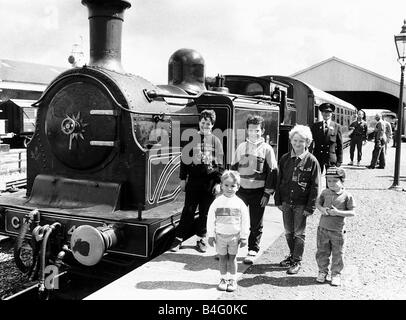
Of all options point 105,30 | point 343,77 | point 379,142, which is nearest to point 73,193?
point 105,30

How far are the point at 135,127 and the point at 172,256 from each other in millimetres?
1368

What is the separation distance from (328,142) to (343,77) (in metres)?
19.6

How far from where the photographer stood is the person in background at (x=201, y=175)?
4.25m

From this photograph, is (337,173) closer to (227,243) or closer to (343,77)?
(227,243)

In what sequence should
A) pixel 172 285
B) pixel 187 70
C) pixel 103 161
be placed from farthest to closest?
1. pixel 187 70
2. pixel 103 161
3. pixel 172 285

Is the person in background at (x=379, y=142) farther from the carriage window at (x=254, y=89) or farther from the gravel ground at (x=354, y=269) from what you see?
the carriage window at (x=254, y=89)

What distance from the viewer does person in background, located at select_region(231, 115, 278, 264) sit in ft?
13.3

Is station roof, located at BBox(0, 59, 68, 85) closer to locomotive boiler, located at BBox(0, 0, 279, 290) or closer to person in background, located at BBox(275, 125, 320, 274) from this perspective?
locomotive boiler, located at BBox(0, 0, 279, 290)

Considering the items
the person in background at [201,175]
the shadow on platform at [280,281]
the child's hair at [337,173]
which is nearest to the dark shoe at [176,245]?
the person in background at [201,175]

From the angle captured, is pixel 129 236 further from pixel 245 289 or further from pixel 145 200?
pixel 245 289

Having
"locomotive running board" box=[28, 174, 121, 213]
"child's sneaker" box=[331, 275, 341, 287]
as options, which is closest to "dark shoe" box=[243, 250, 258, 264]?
"child's sneaker" box=[331, 275, 341, 287]

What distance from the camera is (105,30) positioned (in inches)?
185

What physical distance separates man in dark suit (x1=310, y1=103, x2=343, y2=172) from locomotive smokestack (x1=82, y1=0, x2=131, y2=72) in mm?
3524

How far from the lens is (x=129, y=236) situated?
389cm
